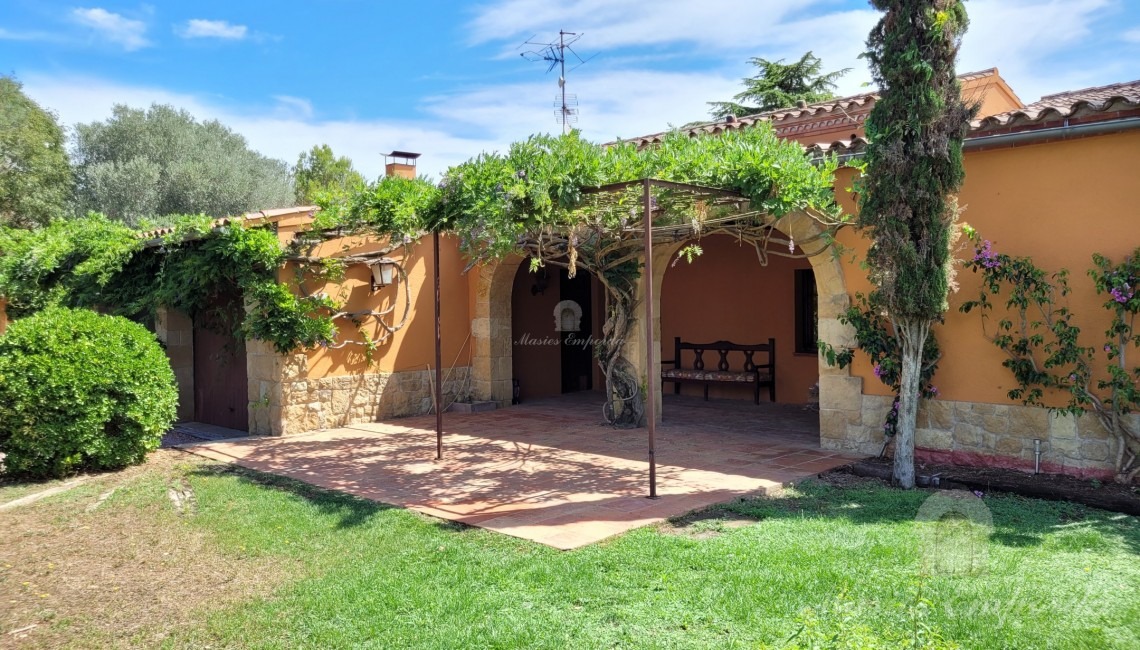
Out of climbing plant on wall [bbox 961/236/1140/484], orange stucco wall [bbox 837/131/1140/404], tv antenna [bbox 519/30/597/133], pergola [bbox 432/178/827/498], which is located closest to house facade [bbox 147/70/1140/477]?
orange stucco wall [bbox 837/131/1140/404]

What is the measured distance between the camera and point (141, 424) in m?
7.49

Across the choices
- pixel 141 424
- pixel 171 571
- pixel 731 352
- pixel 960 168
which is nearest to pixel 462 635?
pixel 171 571

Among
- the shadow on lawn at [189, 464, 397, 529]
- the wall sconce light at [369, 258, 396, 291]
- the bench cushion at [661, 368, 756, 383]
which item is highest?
the wall sconce light at [369, 258, 396, 291]

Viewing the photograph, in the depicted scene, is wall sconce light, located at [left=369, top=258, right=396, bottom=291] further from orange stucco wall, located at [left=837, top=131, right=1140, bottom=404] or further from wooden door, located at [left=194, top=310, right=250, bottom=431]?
orange stucco wall, located at [left=837, top=131, right=1140, bottom=404]

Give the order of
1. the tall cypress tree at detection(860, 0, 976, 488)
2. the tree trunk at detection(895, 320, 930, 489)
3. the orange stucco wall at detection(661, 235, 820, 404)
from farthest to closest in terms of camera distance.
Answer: the orange stucco wall at detection(661, 235, 820, 404) < the tree trunk at detection(895, 320, 930, 489) < the tall cypress tree at detection(860, 0, 976, 488)

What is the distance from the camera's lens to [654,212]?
816cm

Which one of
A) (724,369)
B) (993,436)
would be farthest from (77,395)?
(724,369)

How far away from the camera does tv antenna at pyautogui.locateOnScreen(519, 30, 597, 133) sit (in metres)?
13.9

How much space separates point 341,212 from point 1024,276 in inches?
267

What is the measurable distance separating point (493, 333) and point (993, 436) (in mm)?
7059

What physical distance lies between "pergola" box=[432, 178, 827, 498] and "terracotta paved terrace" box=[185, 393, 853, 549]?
39 centimetres

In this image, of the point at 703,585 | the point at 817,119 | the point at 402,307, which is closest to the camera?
the point at 703,585

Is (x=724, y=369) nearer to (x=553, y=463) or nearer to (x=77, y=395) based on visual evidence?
(x=553, y=463)

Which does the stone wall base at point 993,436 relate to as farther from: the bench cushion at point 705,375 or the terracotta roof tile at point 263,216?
the terracotta roof tile at point 263,216
